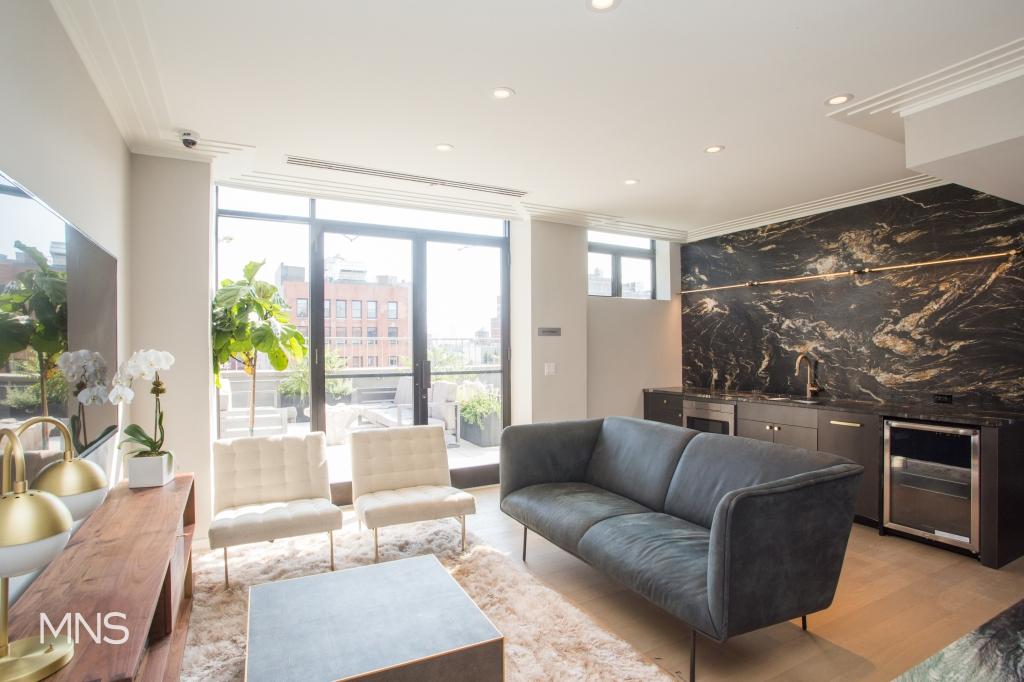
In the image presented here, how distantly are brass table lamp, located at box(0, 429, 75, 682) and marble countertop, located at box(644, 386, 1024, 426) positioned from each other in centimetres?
444

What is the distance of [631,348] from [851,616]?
359 centimetres

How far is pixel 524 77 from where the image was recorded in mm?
2691

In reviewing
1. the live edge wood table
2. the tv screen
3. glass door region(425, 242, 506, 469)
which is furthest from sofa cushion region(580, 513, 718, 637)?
glass door region(425, 242, 506, 469)

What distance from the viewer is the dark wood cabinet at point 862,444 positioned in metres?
4.03

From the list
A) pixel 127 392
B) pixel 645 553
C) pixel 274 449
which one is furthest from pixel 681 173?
pixel 127 392

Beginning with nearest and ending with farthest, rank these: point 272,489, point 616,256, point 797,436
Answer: point 272,489
point 797,436
point 616,256

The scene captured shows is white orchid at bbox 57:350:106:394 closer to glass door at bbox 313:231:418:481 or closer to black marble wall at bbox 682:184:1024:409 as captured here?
glass door at bbox 313:231:418:481

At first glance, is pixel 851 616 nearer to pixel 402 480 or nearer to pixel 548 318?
pixel 402 480

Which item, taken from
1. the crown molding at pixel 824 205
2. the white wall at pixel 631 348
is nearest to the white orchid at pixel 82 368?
the white wall at pixel 631 348

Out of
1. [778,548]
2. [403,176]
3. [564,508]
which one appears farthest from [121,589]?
[403,176]

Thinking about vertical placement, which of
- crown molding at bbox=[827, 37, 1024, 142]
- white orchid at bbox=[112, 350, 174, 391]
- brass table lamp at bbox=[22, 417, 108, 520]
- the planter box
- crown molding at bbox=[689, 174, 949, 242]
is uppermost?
crown molding at bbox=[827, 37, 1024, 142]

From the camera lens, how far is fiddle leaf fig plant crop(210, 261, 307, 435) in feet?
12.9

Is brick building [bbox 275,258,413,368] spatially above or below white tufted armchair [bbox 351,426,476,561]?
above

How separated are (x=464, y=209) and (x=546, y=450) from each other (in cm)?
243
